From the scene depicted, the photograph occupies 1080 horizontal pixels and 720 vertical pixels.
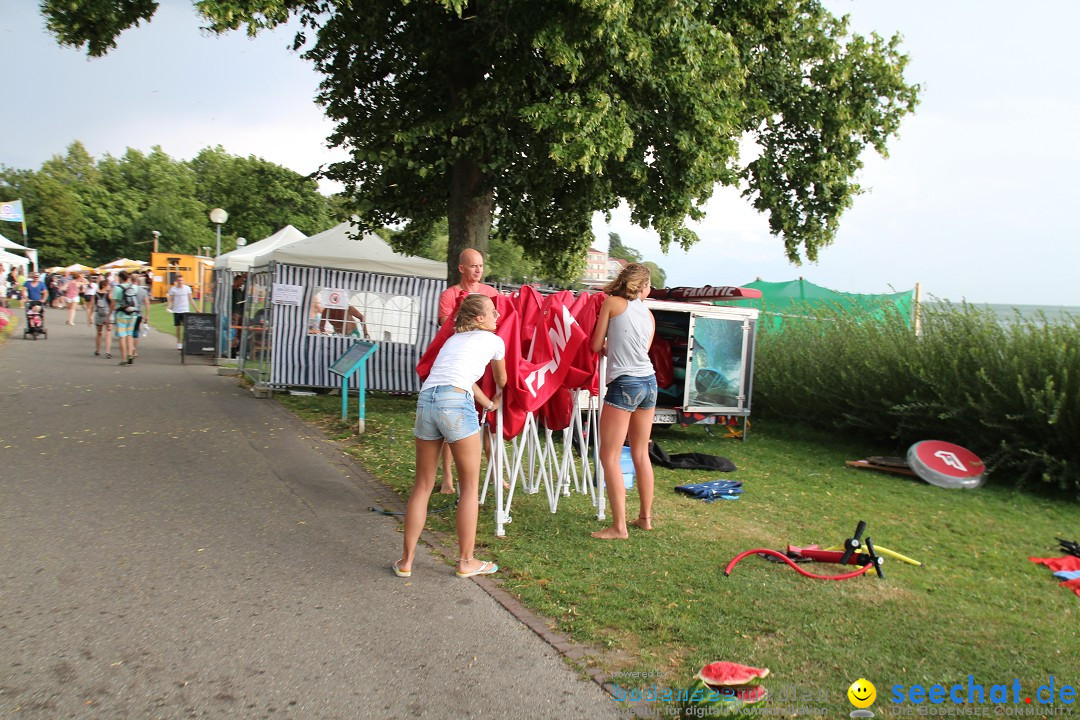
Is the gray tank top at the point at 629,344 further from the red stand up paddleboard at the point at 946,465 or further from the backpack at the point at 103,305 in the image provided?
the backpack at the point at 103,305

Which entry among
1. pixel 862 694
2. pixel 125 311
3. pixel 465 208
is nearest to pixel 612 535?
pixel 862 694

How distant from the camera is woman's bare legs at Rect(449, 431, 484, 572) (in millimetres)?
5207

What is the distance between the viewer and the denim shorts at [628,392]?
20.7 ft

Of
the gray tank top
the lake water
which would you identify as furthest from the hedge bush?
the gray tank top

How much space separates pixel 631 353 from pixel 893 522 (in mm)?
3275

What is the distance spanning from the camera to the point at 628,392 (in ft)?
20.7

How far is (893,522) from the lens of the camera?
7.73m

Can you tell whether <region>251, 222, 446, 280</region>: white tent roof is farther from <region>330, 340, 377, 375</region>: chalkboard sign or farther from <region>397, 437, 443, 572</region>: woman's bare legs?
<region>397, 437, 443, 572</region>: woman's bare legs

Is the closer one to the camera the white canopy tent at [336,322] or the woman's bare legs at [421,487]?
the woman's bare legs at [421,487]

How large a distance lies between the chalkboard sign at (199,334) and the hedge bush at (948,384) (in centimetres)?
1274

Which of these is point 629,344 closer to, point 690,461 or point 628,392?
point 628,392

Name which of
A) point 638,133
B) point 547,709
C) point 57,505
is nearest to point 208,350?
point 638,133

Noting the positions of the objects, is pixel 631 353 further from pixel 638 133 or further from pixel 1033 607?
pixel 638 133

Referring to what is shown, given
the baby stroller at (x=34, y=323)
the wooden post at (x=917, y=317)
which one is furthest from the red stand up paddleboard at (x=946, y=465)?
the baby stroller at (x=34, y=323)
